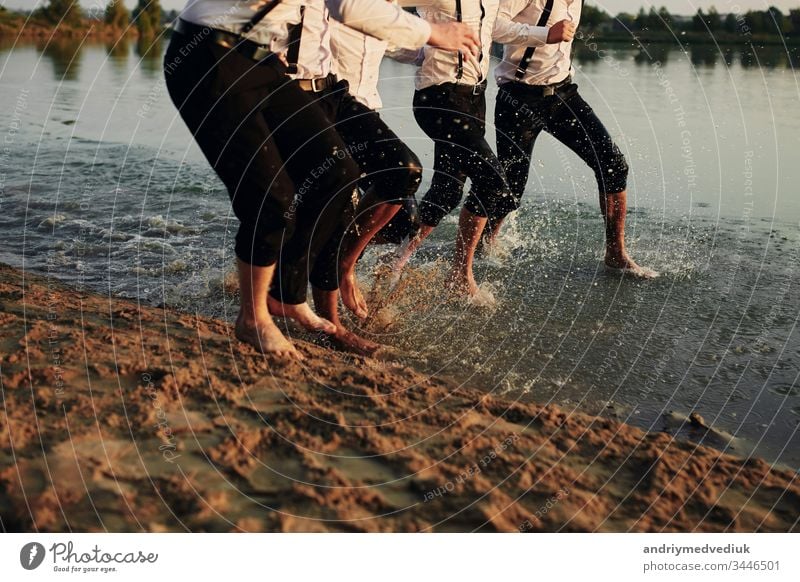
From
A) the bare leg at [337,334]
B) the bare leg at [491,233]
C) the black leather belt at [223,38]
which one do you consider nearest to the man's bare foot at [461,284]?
the bare leg at [491,233]

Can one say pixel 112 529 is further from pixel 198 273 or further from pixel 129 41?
pixel 129 41

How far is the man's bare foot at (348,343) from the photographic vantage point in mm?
4672

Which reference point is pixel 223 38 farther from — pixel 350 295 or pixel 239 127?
pixel 350 295

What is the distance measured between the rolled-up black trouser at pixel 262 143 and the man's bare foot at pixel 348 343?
64 cm

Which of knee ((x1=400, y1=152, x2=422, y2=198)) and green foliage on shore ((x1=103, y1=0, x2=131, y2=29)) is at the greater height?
green foliage on shore ((x1=103, y1=0, x2=131, y2=29))

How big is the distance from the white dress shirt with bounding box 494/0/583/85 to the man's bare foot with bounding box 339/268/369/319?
2.05m

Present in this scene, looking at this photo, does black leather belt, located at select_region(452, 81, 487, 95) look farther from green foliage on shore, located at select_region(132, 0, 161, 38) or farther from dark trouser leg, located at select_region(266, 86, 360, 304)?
green foliage on shore, located at select_region(132, 0, 161, 38)

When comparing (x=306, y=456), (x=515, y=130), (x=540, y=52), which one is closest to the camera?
(x=306, y=456)

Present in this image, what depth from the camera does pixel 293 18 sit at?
12.8 ft

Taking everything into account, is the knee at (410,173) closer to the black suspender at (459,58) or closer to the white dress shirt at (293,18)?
the white dress shirt at (293,18)

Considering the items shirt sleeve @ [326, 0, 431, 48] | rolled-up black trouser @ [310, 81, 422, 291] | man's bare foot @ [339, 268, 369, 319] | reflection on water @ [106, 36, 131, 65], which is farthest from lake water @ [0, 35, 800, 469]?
reflection on water @ [106, 36, 131, 65]

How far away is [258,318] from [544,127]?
3.07 m

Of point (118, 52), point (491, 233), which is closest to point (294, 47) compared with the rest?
point (491, 233)

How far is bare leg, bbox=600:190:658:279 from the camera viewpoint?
655 cm
